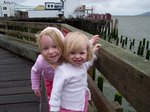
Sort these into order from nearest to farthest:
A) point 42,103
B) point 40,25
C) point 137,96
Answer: point 137,96 → point 42,103 → point 40,25

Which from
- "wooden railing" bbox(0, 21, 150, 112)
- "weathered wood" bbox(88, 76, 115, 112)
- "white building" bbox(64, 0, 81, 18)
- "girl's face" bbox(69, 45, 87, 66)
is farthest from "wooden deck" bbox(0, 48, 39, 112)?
"white building" bbox(64, 0, 81, 18)

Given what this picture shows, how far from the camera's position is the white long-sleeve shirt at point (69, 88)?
1.91m

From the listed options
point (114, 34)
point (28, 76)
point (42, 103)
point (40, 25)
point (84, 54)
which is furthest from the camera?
point (114, 34)

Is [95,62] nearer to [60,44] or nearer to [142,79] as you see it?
[60,44]

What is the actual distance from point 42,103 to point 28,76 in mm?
1691

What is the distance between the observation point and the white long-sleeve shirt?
191cm

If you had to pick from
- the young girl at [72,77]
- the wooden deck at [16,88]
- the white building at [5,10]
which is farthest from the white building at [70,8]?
the young girl at [72,77]

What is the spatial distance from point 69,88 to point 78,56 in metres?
0.24

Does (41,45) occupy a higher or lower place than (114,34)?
higher

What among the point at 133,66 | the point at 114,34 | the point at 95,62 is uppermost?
the point at 133,66

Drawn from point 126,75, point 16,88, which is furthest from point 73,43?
point 16,88

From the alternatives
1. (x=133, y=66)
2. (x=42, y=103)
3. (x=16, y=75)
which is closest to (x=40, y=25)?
(x=16, y=75)

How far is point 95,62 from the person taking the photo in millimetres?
2387

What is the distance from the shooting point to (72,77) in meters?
1.92
